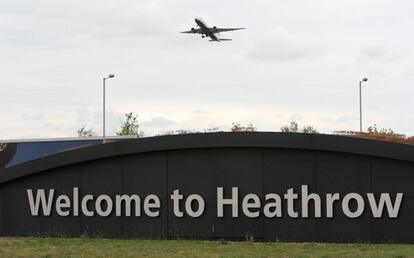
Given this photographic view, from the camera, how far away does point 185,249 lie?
15391 millimetres

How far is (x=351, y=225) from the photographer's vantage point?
1669cm

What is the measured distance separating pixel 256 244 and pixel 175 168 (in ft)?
10.2

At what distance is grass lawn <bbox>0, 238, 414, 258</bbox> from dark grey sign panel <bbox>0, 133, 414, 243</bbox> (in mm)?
801

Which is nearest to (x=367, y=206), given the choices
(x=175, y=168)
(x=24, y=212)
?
(x=175, y=168)

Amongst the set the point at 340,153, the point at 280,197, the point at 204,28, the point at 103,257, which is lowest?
the point at 103,257

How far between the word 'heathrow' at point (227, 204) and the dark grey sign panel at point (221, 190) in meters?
0.03

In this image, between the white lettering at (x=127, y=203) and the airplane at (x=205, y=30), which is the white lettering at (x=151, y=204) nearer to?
the white lettering at (x=127, y=203)

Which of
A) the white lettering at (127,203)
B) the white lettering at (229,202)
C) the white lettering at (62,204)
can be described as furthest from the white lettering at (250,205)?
the white lettering at (62,204)

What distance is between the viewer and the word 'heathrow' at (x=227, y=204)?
16562 mm

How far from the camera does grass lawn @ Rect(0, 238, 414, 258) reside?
14258 millimetres

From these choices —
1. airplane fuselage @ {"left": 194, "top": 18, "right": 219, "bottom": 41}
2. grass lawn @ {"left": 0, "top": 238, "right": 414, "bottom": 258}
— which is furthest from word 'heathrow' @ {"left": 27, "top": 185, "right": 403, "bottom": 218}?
airplane fuselage @ {"left": 194, "top": 18, "right": 219, "bottom": 41}

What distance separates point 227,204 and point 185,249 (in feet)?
8.60

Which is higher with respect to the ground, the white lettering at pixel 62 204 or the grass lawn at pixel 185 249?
the white lettering at pixel 62 204

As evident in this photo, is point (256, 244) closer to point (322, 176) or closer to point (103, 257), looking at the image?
point (322, 176)
